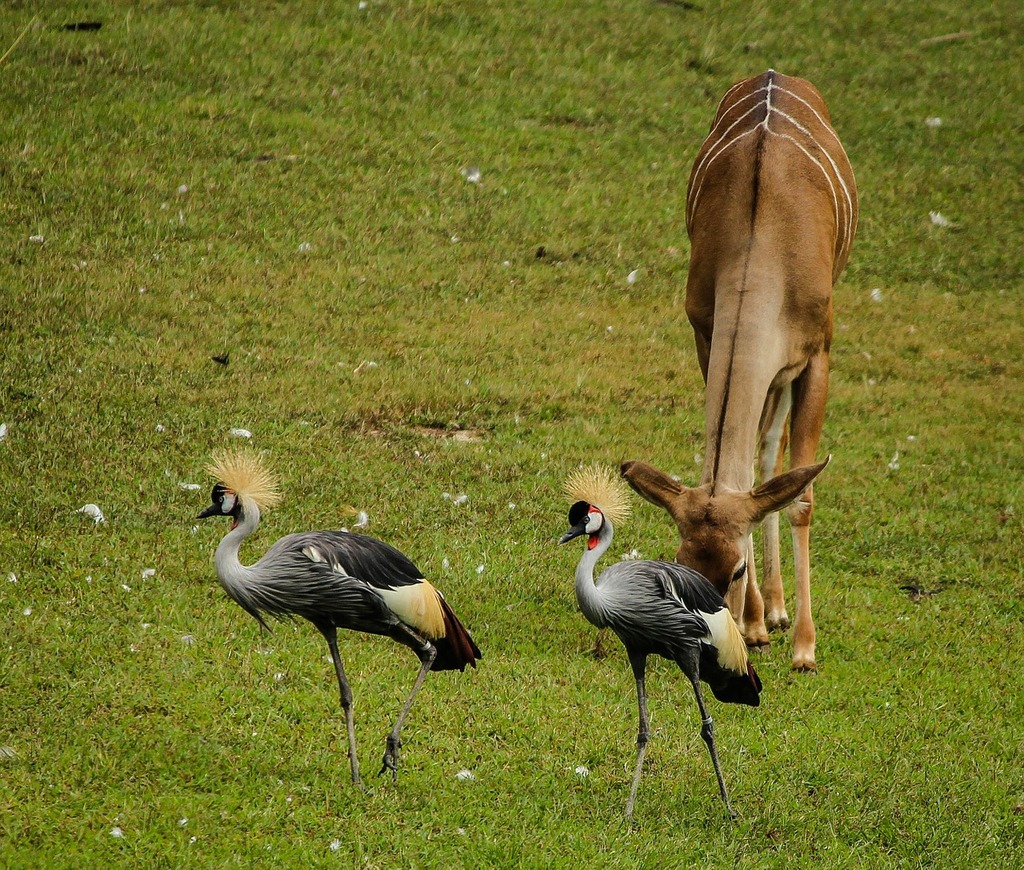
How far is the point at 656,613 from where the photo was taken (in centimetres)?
516

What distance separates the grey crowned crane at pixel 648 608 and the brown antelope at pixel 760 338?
1.42ft

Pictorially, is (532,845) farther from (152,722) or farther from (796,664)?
(796,664)

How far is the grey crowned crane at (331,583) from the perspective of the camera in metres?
5.03

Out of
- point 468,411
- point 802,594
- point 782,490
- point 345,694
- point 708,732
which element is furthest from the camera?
point 468,411

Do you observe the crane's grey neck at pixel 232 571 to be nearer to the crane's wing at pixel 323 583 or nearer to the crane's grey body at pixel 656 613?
the crane's wing at pixel 323 583

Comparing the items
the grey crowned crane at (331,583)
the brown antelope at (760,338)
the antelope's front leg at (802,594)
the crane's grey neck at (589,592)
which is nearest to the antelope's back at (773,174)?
the brown antelope at (760,338)

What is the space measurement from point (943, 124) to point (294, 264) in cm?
849

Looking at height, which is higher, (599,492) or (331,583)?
(599,492)

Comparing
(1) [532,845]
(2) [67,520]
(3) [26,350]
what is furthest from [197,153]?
(1) [532,845]

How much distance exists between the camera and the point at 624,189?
14.1 metres

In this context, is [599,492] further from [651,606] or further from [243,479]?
[243,479]

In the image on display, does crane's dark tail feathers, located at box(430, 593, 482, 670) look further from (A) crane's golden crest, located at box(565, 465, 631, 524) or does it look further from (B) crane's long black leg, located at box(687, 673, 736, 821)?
(B) crane's long black leg, located at box(687, 673, 736, 821)

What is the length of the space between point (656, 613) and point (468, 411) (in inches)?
188

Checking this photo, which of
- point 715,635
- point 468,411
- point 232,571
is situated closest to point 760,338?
point 715,635
